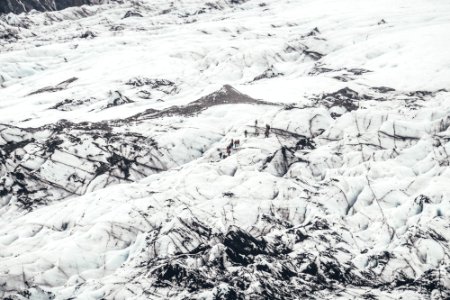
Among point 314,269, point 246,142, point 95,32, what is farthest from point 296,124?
point 95,32

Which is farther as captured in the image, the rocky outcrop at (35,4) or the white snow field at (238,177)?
the rocky outcrop at (35,4)

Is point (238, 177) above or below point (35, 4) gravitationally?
below

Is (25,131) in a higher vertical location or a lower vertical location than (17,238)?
higher

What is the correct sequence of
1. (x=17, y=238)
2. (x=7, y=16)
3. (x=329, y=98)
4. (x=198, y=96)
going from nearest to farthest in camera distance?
(x=17, y=238), (x=329, y=98), (x=198, y=96), (x=7, y=16)

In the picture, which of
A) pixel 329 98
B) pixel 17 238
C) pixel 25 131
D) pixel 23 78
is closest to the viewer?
pixel 17 238

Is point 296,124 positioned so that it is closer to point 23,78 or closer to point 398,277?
point 398,277

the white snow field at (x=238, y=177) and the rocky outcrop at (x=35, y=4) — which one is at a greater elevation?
the rocky outcrop at (x=35, y=4)

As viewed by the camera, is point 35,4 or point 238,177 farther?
point 35,4

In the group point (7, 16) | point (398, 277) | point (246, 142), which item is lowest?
point (398, 277)
